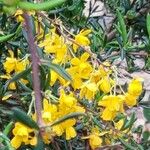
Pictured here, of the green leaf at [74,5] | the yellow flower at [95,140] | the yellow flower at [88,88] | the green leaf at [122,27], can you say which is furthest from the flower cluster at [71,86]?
the green leaf at [74,5]

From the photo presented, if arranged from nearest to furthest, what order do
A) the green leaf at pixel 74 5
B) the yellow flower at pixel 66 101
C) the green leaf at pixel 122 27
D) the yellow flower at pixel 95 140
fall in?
1. the yellow flower at pixel 66 101
2. the yellow flower at pixel 95 140
3. the green leaf at pixel 122 27
4. the green leaf at pixel 74 5

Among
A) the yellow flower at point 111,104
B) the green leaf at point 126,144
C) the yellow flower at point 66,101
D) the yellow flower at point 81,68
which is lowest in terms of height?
the green leaf at point 126,144

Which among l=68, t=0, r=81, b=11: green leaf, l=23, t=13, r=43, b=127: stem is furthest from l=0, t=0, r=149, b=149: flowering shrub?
l=68, t=0, r=81, b=11: green leaf

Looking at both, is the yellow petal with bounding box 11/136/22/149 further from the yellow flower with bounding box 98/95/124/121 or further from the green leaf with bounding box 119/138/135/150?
the green leaf with bounding box 119/138/135/150

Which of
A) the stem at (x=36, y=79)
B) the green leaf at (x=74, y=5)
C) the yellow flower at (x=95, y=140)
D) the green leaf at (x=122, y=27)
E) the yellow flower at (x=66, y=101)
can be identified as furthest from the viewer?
the green leaf at (x=74, y=5)

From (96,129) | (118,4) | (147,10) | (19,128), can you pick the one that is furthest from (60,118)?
(118,4)

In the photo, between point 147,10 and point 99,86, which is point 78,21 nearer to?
point 147,10

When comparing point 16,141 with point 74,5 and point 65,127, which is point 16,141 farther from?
point 74,5

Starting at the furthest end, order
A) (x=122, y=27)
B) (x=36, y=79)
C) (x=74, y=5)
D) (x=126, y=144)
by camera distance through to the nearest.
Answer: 1. (x=74, y=5)
2. (x=122, y=27)
3. (x=126, y=144)
4. (x=36, y=79)

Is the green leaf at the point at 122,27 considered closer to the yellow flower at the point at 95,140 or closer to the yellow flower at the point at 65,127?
the yellow flower at the point at 95,140

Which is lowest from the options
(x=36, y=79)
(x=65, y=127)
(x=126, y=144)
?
(x=126, y=144)

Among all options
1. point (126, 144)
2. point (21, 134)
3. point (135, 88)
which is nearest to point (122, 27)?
point (126, 144)
